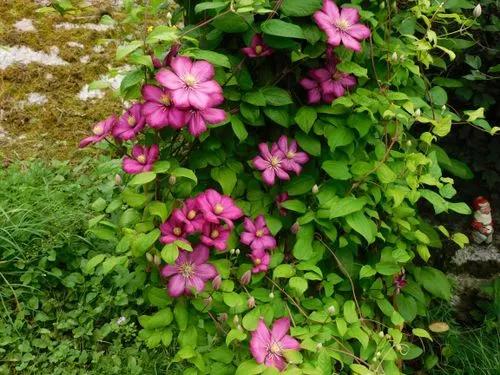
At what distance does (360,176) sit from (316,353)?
51 cm

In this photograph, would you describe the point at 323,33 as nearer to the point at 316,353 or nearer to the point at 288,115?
the point at 288,115

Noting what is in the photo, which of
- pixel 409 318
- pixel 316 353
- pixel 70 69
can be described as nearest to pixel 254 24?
pixel 316 353

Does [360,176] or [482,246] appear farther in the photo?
[482,246]

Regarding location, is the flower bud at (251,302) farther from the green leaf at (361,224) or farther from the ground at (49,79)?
the ground at (49,79)

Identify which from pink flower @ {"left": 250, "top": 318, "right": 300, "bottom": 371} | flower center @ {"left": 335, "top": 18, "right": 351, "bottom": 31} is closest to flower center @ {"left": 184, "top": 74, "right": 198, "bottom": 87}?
flower center @ {"left": 335, "top": 18, "right": 351, "bottom": 31}

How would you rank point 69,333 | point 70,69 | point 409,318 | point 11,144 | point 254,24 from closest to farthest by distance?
point 254,24, point 409,318, point 69,333, point 11,144, point 70,69

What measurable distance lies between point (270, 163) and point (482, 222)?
1139 millimetres

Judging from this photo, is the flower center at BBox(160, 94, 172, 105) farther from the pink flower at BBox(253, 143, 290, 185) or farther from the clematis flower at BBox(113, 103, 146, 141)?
the pink flower at BBox(253, 143, 290, 185)

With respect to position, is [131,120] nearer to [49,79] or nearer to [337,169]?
[337,169]

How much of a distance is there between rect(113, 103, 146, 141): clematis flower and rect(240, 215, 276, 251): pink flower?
41 centimetres

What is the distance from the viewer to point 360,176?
5.58 ft

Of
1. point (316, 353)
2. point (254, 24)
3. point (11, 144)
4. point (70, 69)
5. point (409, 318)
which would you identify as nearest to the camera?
point (254, 24)

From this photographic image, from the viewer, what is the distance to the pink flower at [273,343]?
1.51 m

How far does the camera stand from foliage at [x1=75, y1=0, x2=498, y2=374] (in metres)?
1.51
